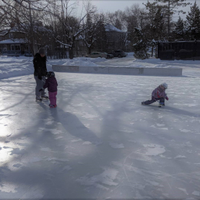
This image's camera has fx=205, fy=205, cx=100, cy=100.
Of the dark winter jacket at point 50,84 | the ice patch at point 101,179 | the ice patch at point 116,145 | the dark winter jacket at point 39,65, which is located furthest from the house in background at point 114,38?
the ice patch at point 101,179

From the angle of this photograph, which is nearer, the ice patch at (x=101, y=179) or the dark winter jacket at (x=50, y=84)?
the ice patch at (x=101, y=179)

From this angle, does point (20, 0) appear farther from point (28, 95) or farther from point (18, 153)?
point (18, 153)

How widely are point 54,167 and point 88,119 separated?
2.03 meters

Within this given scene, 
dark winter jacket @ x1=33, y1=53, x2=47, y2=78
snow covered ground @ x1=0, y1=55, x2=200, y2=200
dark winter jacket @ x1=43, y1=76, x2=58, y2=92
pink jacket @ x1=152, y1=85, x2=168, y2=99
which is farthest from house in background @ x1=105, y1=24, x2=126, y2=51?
snow covered ground @ x1=0, y1=55, x2=200, y2=200

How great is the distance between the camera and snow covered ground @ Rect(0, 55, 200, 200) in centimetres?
227

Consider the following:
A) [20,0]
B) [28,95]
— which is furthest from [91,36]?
[28,95]

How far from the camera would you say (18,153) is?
307 cm

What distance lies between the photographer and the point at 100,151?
310 centimetres

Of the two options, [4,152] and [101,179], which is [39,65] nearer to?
[4,152]

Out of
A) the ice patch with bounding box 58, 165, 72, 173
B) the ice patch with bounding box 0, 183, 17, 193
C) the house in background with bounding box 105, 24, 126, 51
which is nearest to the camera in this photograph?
the ice patch with bounding box 0, 183, 17, 193

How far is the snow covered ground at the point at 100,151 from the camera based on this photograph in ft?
7.45

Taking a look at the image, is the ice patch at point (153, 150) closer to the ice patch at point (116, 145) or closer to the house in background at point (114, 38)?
the ice patch at point (116, 145)

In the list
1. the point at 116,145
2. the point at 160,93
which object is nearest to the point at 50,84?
the point at 116,145

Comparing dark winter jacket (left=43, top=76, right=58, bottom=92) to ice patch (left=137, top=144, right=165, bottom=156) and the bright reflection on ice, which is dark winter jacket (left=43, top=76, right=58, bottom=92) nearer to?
the bright reflection on ice
